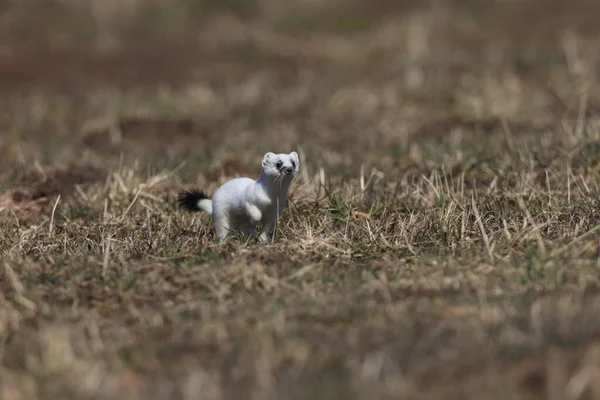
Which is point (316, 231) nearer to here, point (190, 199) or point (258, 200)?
point (258, 200)

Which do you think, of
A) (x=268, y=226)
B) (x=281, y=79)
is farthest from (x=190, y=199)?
(x=281, y=79)

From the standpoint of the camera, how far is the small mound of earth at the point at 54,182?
777 centimetres

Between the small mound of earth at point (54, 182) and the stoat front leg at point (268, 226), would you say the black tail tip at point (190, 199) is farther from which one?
the small mound of earth at point (54, 182)

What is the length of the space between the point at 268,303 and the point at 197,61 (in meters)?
10.6

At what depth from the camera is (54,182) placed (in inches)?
316

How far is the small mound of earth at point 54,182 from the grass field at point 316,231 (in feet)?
0.07

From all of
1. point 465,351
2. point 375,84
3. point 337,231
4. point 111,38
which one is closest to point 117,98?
point 375,84

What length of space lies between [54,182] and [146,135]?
2654 mm

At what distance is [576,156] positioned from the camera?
7.57m

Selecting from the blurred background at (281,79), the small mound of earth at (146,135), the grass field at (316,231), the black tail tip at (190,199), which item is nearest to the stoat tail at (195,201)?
the black tail tip at (190,199)

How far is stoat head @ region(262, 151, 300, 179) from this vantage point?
5746 mm

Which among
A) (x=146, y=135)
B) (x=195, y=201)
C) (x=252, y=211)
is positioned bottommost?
(x=146, y=135)

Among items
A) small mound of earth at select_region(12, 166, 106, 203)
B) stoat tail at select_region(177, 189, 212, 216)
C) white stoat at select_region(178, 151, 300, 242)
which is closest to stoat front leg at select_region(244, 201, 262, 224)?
white stoat at select_region(178, 151, 300, 242)

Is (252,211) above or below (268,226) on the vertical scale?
above
